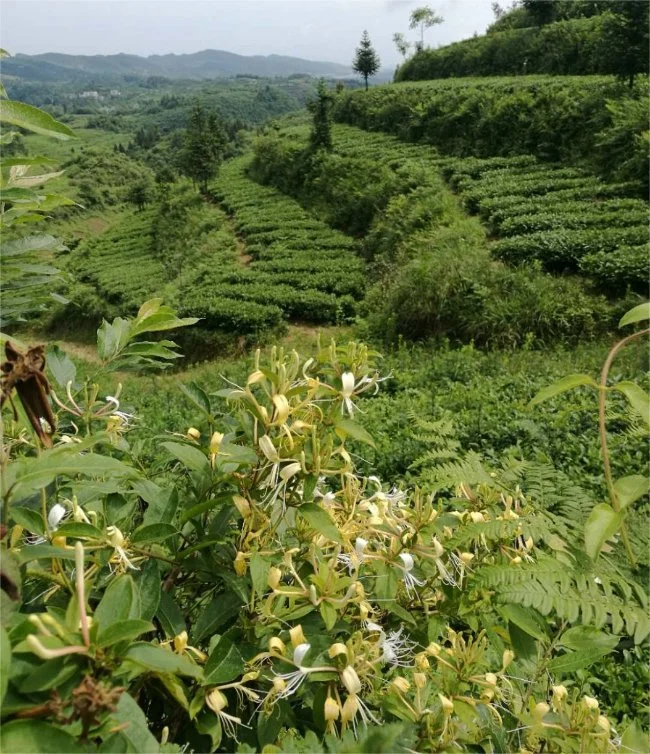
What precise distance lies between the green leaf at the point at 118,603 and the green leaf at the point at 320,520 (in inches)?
9.9

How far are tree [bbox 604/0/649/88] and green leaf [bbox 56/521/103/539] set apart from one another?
17.9m

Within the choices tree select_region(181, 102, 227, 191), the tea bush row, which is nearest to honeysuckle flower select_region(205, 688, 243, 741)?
the tea bush row

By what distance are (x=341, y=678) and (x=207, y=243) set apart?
21740mm

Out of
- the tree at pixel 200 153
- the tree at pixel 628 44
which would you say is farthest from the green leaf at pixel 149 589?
the tree at pixel 200 153

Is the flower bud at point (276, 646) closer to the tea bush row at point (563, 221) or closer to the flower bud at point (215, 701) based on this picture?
the flower bud at point (215, 701)

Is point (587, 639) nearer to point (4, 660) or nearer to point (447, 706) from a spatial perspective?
point (447, 706)

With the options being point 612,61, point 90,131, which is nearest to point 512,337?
point 612,61

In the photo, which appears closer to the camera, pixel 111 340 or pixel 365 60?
pixel 111 340

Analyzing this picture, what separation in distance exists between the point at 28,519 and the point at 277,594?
1.16 ft

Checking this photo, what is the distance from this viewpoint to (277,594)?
79 centimetres

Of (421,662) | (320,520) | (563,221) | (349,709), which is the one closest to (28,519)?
(320,520)

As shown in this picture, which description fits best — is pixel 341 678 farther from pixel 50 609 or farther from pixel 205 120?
pixel 205 120

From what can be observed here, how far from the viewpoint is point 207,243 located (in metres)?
21.2

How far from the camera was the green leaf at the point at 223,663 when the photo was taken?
728mm
